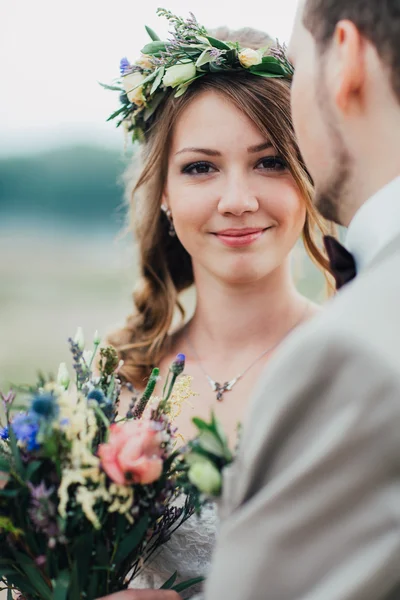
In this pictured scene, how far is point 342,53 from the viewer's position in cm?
139

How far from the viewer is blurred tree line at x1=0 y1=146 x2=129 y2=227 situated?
1530 cm

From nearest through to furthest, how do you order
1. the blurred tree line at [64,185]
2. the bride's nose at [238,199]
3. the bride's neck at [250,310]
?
1. the bride's nose at [238,199]
2. the bride's neck at [250,310]
3. the blurred tree line at [64,185]

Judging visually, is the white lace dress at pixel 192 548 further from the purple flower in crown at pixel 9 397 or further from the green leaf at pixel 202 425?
the green leaf at pixel 202 425

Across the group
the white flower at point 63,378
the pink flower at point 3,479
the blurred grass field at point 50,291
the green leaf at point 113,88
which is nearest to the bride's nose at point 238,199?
the green leaf at point 113,88

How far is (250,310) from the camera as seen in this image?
289 cm

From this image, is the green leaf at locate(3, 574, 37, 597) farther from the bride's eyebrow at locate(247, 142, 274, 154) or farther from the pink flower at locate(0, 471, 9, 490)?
the bride's eyebrow at locate(247, 142, 274, 154)

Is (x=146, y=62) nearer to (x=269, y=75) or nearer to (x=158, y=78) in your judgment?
(x=158, y=78)

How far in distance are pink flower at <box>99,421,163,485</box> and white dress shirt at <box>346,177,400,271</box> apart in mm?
580

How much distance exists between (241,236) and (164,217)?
0.67m

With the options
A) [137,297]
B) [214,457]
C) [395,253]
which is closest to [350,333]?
[395,253]

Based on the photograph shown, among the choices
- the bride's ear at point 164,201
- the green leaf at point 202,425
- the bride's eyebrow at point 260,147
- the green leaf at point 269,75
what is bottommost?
the green leaf at point 202,425

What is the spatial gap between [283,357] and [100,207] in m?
14.5

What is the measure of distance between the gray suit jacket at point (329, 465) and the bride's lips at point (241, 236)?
140 cm

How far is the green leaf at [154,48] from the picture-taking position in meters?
2.72
